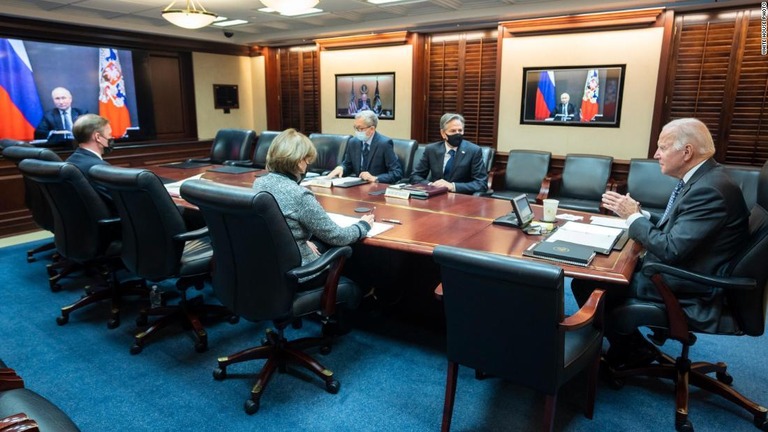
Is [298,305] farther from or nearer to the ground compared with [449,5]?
nearer to the ground

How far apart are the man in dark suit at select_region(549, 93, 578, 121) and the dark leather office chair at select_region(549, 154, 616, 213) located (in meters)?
0.42

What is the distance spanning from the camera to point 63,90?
5539 mm

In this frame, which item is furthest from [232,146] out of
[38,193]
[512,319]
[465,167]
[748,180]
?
[748,180]

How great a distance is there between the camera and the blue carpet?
1.99 metres

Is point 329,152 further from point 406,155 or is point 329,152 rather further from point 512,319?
point 512,319

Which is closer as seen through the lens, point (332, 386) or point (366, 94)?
point (332, 386)

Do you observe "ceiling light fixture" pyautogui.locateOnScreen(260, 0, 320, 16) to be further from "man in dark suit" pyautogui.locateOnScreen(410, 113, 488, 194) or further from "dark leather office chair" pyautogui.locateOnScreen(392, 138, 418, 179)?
"dark leather office chair" pyautogui.locateOnScreen(392, 138, 418, 179)

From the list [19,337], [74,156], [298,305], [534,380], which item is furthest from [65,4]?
[534,380]

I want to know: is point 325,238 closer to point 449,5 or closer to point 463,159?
point 463,159

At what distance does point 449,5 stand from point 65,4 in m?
4.01

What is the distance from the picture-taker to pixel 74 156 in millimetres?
2941

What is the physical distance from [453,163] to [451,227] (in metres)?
1.57

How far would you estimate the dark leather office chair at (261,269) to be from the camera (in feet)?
5.95

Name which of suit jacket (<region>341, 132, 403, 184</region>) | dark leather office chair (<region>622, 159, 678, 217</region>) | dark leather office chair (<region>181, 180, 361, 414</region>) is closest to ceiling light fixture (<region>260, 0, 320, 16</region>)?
suit jacket (<region>341, 132, 403, 184</region>)
